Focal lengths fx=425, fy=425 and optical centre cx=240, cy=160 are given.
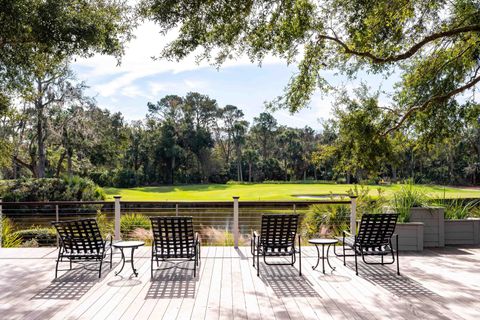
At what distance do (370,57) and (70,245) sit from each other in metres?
6.90

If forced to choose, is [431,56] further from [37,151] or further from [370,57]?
[37,151]

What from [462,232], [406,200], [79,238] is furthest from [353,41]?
[79,238]

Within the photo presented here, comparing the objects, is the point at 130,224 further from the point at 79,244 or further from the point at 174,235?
the point at 174,235

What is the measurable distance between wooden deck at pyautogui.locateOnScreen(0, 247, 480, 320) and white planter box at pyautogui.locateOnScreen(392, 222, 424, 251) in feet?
2.45

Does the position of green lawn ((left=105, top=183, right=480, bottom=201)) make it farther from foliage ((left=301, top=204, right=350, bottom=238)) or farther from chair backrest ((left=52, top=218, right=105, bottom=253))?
chair backrest ((left=52, top=218, right=105, bottom=253))

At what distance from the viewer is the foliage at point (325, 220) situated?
1005 centimetres

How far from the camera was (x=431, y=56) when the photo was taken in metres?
9.96

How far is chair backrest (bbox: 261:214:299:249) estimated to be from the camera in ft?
20.2

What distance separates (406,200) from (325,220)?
8.07ft

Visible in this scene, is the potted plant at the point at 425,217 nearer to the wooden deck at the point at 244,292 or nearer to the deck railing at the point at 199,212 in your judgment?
the deck railing at the point at 199,212

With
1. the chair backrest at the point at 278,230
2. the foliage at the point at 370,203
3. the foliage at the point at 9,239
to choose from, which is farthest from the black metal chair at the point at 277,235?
the foliage at the point at 9,239

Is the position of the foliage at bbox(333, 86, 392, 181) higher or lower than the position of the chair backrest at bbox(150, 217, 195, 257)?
higher

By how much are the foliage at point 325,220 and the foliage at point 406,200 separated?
5.77 ft

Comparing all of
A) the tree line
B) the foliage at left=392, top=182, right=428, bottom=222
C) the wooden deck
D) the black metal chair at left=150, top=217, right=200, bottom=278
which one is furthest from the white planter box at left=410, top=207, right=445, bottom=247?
the black metal chair at left=150, top=217, right=200, bottom=278
